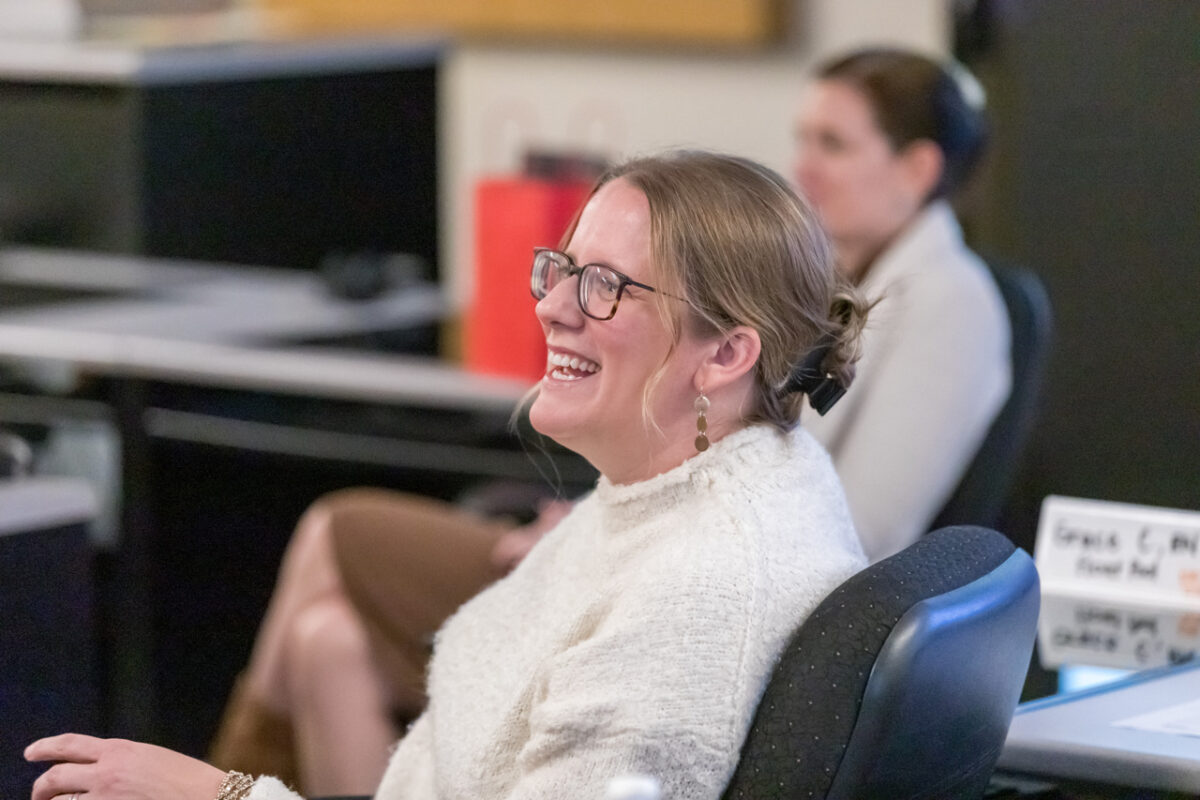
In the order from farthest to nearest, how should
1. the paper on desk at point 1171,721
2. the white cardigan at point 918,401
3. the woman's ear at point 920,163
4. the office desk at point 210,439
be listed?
the office desk at point 210,439 → the woman's ear at point 920,163 → the white cardigan at point 918,401 → the paper on desk at point 1171,721

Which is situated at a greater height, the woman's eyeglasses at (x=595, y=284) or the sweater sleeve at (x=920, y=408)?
the woman's eyeglasses at (x=595, y=284)

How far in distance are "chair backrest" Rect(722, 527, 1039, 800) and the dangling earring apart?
0.54 ft

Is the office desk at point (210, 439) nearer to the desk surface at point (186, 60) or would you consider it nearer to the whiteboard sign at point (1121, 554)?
the desk surface at point (186, 60)

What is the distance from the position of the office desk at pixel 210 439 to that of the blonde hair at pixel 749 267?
150 cm

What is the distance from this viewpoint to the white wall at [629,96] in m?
3.27

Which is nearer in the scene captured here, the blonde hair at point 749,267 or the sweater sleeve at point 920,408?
the blonde hair at point 749,267

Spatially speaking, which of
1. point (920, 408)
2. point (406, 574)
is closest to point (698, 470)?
point (920, 408)

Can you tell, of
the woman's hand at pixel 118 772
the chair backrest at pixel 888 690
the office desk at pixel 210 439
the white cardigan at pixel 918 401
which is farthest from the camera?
the office desk at pixel 210 439

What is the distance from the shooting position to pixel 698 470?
131 cm

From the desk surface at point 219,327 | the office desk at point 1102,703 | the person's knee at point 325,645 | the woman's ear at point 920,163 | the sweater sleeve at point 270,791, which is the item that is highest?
the woman's ear at point 920,163

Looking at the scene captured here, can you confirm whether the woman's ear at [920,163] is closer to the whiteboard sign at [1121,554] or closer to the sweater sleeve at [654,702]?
the whiteboard sign at [1121,554]

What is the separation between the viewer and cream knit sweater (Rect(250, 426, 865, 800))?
3.86 feet

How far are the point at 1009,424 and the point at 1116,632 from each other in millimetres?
527

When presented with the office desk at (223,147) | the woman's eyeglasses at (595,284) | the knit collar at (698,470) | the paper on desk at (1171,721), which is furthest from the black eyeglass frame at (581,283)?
the office desk at (223,147)
